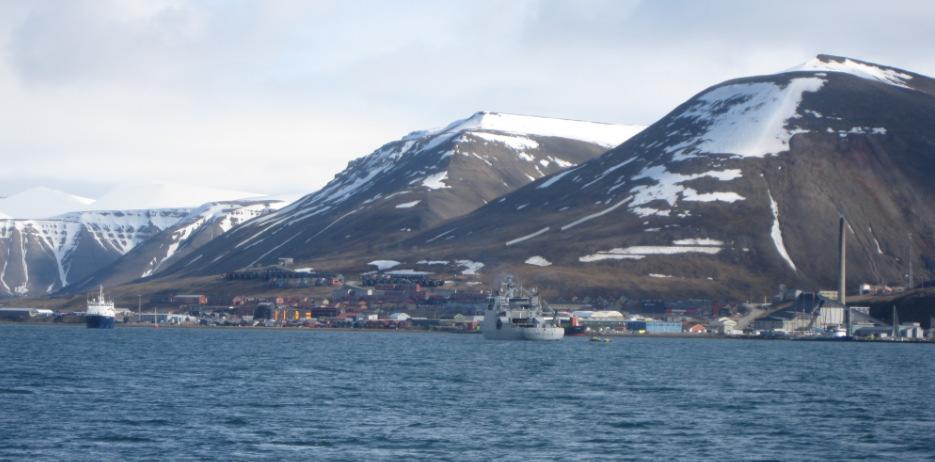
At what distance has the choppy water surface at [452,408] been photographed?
230ft

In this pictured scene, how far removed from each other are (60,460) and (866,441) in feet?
133

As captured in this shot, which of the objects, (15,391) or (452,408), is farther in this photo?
(15,391)

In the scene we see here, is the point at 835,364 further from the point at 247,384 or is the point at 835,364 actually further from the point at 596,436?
the point at 596,436

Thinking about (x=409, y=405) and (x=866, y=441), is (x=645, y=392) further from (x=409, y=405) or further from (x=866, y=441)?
(x=866, y=441)

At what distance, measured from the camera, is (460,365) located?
451ft

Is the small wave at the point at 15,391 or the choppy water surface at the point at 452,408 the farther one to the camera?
the small wave at the point at 15,391

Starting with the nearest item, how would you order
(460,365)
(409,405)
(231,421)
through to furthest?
(231,421), (409,405), (460,365)

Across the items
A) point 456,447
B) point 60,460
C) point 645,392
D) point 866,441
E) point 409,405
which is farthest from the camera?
point 645,392

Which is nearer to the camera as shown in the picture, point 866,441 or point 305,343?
point 866,441

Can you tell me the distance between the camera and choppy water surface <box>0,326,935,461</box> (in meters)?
70.1

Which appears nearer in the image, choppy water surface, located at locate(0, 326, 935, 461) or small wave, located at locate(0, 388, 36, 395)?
choppy water surface, located at locate(0, 326, 935, 461)

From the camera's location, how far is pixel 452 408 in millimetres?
89500

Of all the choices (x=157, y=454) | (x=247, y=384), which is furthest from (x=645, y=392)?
(x=157, y=454)

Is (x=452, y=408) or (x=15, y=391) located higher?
(x=15, y=391)
